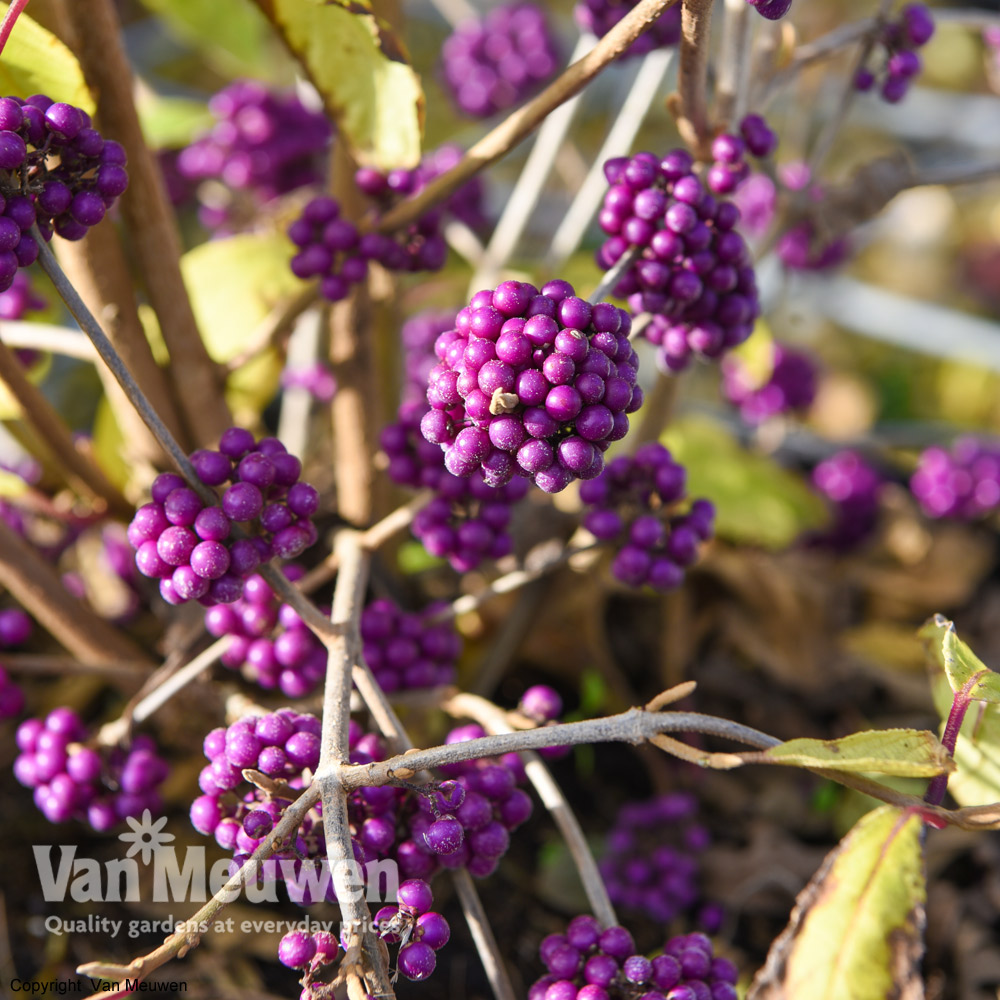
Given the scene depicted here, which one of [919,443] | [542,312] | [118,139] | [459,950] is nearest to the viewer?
[542,312]

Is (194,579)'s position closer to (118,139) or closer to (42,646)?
(118,139)

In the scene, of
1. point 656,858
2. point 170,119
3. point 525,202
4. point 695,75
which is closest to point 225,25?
point 170,119

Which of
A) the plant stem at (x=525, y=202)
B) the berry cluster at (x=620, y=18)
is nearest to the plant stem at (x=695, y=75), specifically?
the berry cluster at (x=620, y=18)

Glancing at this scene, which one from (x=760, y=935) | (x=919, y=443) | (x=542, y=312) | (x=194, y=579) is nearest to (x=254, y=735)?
(x=194, y=579)

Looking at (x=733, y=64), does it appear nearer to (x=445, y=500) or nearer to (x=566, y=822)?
(x=445, y=500)

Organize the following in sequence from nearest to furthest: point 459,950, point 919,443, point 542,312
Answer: point 542,312, point 459,950, point 919,443

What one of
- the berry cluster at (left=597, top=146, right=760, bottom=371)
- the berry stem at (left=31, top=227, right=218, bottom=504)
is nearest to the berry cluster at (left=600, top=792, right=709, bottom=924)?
the berry cluster at (left=597, top=146, right=760, bottom=371)
